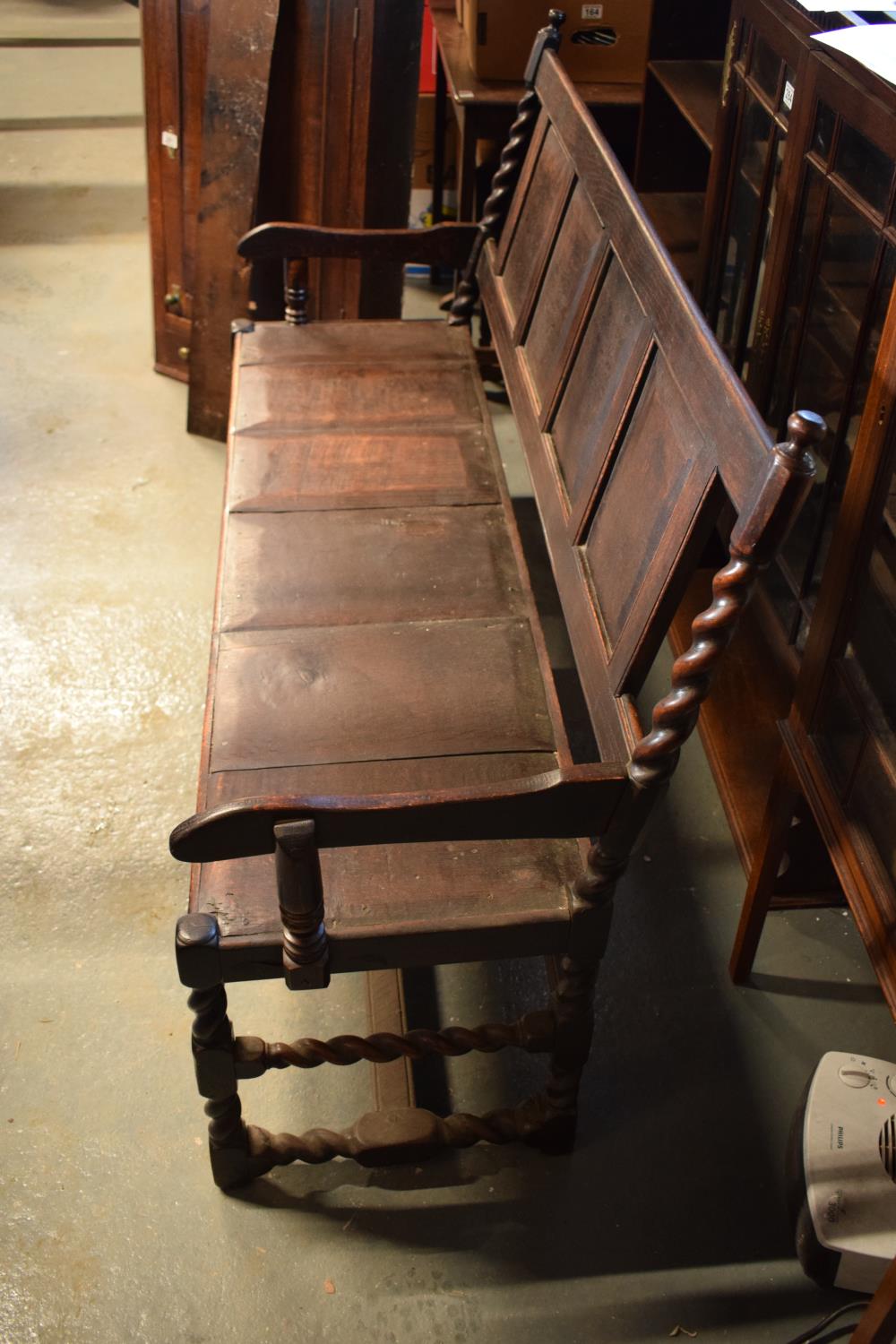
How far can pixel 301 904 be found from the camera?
1667 mm

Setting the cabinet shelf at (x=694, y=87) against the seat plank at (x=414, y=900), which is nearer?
the seat plank at (x=414, y=900)

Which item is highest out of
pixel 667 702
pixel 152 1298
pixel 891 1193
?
pixel 667 702

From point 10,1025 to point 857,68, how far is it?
2280 millimetres

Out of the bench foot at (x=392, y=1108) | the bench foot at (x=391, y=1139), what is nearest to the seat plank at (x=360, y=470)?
the bench foot at (x=392, y=1108)

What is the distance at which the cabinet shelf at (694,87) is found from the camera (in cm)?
308

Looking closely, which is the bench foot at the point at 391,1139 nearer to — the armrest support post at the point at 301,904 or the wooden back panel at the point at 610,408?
the armrest support post at the point at 301,904

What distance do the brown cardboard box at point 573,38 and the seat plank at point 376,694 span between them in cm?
245

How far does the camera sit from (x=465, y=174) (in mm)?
3994

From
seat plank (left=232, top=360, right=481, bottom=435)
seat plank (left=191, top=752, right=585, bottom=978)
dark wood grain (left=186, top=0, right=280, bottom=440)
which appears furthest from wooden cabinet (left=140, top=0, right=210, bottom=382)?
seat plank (left=191, top=752, right=585, bottom=978)

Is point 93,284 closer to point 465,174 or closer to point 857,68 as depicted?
point 465,174

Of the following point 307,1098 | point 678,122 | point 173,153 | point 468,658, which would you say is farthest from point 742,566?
point 173,153

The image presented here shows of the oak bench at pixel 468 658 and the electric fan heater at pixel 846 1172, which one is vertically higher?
the oak bench at pixel 468 658

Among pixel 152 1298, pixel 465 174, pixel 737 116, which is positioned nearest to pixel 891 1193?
pixel 152 1298

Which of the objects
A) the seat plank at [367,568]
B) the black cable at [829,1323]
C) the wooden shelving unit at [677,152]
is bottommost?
the black cable at [829,1323]
